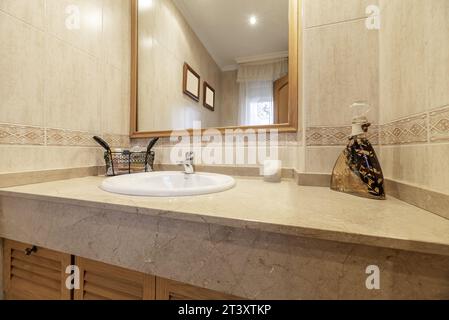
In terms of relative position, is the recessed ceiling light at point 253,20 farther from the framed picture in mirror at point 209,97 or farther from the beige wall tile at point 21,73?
the beige wall tile at point 21,73

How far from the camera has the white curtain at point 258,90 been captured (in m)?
0.91

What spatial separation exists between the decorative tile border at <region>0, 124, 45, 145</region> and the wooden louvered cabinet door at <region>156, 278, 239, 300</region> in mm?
716

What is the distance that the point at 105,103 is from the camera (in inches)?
40.0

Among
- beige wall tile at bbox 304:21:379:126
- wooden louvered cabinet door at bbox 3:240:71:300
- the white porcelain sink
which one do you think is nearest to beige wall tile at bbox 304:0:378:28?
beige wall tile at bbox 304:21:379:126

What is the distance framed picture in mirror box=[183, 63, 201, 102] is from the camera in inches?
40.8

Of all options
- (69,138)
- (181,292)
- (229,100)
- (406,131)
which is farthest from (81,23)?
(406,131)

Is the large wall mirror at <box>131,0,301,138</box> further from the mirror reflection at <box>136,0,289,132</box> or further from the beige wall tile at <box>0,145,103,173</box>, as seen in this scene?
the beige wall tile at <box>0,145,103,173</box>

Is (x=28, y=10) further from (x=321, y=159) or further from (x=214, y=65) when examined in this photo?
(x=321, y=159)

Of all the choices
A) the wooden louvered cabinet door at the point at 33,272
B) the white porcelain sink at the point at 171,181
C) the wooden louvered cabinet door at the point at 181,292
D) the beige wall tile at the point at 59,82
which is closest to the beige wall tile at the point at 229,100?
the white porcelain sink at the point at 171,181

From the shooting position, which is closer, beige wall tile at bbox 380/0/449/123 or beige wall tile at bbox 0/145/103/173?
beige wall tile at bbox 380/0/449/123

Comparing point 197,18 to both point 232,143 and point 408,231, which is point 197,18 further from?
point 408,231

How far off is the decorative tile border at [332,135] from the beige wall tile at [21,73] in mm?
1054

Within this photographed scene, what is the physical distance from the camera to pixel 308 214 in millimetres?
398
